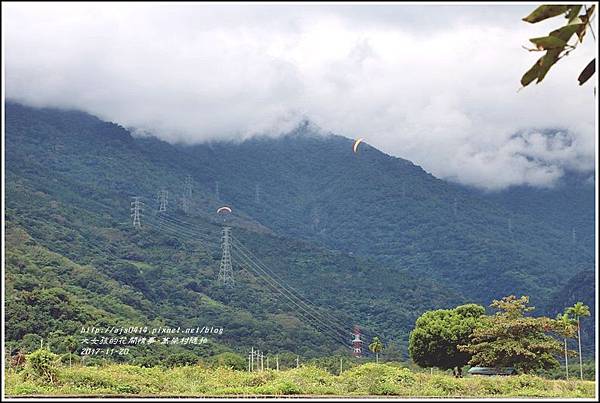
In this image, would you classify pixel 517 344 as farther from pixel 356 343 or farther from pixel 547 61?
pixel 356 343

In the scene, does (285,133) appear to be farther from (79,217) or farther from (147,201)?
(79,217)

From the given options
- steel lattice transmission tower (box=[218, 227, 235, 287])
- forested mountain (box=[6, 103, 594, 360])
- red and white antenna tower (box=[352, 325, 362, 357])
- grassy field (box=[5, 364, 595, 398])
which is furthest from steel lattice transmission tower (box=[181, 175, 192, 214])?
grassy field (box=[5, 364, 595, 398])

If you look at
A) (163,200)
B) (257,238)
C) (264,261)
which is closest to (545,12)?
(264,261)

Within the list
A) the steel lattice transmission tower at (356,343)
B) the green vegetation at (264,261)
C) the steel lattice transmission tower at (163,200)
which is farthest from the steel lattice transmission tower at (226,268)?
the steel lattice transmission tower at (163,200)

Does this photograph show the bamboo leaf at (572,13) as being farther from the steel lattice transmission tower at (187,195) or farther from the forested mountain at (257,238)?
the steel lattice transmission tower at (187,195)

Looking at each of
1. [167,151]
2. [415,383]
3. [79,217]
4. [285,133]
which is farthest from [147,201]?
[415,383]

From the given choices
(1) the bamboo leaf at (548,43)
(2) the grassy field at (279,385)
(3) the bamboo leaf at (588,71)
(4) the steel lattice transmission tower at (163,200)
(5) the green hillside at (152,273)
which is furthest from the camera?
(4) the steel lattice transmission tower at (163,200)
